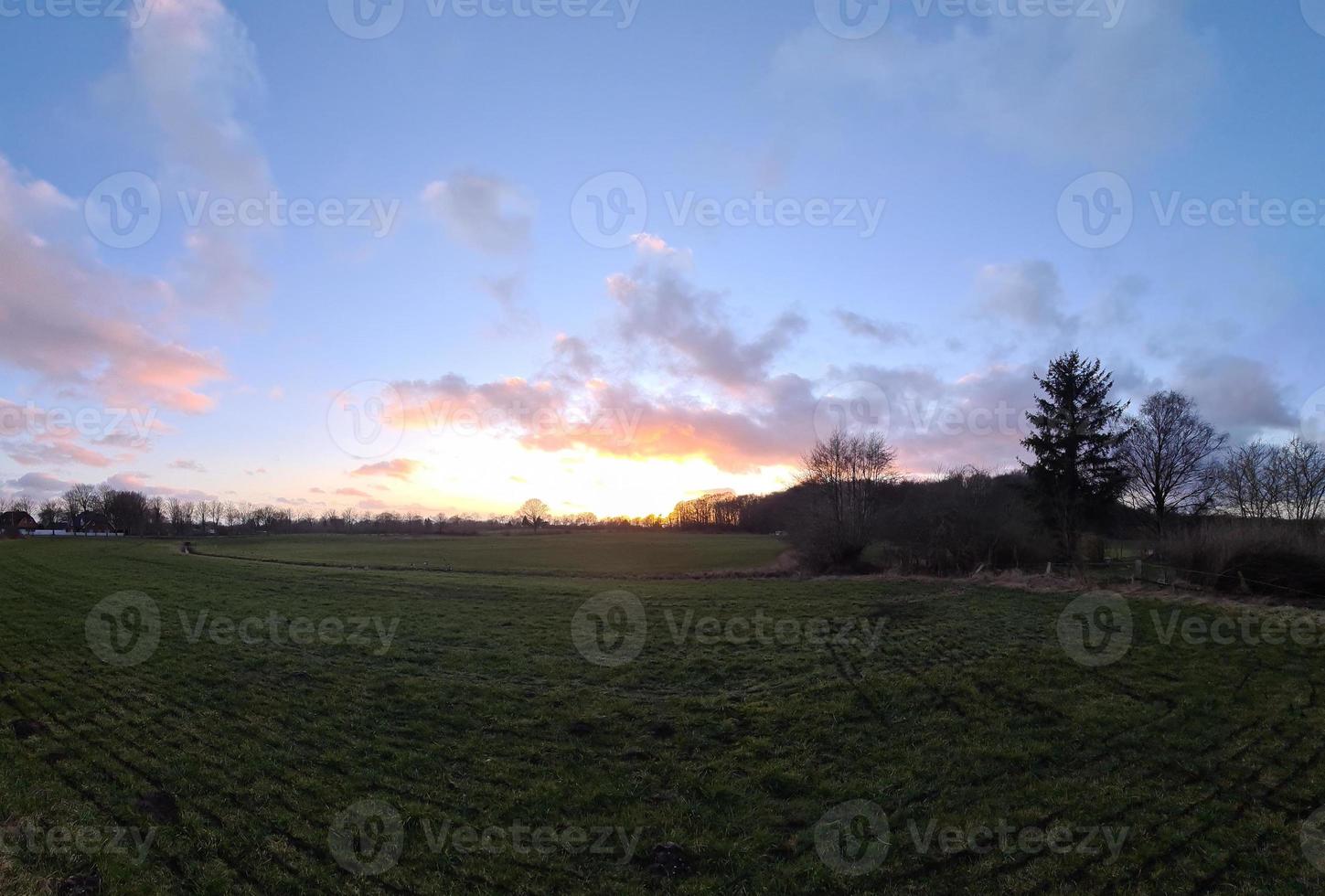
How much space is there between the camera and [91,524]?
133500mm

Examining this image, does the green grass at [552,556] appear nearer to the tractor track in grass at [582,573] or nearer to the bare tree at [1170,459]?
the tractor track in grass at [582,573]

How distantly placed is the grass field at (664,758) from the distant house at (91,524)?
5759 inches

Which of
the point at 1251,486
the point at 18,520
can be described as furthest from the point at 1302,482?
the point at 18,520

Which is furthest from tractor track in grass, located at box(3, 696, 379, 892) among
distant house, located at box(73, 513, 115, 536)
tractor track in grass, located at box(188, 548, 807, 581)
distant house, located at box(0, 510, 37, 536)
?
distant house, located at box(0, 510, 37, 536)

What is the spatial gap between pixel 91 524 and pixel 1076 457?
177 metres

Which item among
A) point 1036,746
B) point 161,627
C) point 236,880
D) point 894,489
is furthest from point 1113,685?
point 894,489

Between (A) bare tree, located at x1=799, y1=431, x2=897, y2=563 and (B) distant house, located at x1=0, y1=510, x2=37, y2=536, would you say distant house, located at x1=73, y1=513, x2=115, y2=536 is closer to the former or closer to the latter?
(B) distant house, located at x1=0, y1=510, x2=37, y2=536

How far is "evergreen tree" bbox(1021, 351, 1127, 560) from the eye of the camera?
3828 centimetres

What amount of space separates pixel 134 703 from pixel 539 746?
8368 mm

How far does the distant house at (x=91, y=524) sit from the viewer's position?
12925 cm

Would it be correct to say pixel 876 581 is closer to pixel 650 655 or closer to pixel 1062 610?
pixel 1062 610

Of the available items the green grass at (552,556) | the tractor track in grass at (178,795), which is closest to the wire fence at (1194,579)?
the tractor track in grass at (178,795)

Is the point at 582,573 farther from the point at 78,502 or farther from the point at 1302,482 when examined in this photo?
the point at 78,502

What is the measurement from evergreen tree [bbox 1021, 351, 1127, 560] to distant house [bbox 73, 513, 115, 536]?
16181cm
